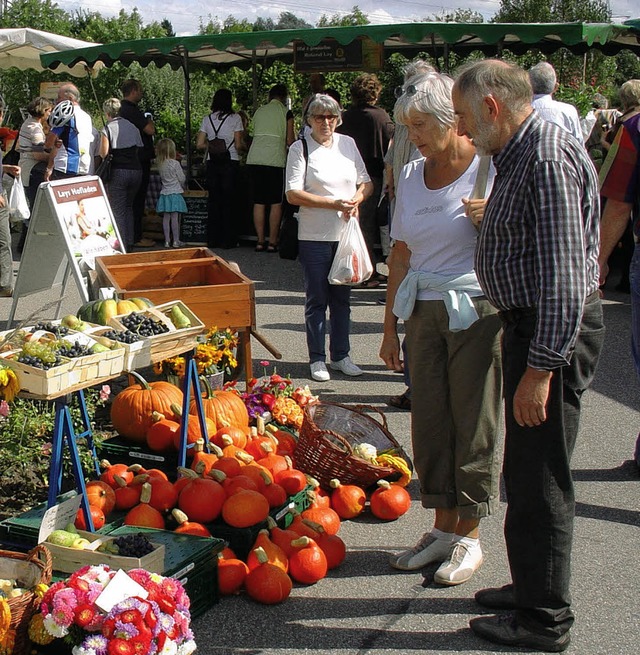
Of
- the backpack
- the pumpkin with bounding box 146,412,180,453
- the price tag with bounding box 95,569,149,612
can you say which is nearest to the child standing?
the backpack

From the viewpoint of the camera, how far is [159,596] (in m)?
2.91

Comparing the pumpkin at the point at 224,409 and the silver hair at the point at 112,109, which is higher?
the silver hair at the point at 112,109

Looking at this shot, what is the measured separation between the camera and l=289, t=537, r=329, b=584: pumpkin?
143 inches

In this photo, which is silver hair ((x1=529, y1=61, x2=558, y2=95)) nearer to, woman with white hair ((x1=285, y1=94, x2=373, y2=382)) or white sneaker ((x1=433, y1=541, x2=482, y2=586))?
woman with white hair ((x1=285, y1=94, x2=373, y2=382))

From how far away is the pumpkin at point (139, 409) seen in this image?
4.85m

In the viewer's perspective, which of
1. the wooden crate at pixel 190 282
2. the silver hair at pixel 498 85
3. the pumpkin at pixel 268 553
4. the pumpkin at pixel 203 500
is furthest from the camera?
the wooden crate at pixel 190 282

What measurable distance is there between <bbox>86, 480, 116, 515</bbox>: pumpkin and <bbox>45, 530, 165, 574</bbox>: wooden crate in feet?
2.25

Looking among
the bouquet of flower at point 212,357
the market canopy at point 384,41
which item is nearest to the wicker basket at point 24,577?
the bouquet of flower at point 212,357

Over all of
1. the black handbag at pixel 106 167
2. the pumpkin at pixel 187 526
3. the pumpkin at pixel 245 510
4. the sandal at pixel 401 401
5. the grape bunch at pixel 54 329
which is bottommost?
the sandal at pixel 401 401

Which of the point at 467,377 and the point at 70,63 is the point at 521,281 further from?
the point at 70,63

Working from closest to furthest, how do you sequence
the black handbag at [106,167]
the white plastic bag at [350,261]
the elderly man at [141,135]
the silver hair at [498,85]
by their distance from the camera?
the silver hair at [498,85], the white plastic bag at [350,261], the black handbag at [106,167], the elderly man at [141,135]

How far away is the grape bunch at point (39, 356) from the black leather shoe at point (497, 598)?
1.83 meters

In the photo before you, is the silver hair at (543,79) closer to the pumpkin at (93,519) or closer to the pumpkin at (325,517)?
the pumpkin at (325,517)

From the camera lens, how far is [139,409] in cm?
489
